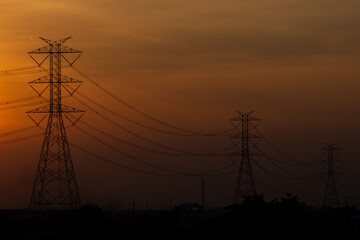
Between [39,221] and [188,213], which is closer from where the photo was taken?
[39,221]

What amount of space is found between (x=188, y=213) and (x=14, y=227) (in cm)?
2952

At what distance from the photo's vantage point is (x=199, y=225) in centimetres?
10925

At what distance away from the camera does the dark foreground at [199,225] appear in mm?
93688

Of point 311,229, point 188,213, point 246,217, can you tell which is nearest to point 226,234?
point 246,217

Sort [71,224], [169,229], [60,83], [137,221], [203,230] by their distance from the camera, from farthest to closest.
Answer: [137,221] < [169,229] < [71,224] < [203,230] < [60,83]

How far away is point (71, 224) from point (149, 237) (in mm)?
10274

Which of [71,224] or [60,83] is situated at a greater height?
[60,83]

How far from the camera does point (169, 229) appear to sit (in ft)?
389

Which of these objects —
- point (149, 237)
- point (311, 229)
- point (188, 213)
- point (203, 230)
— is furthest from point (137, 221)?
point (311, 229)

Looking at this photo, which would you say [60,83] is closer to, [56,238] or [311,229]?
[56,238]

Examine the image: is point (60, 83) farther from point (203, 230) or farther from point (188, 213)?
point (188, 213)

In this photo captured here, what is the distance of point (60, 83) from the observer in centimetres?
9162

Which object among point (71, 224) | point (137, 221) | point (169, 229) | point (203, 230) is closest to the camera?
point (203, 230)

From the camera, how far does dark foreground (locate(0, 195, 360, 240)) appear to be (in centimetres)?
9369
